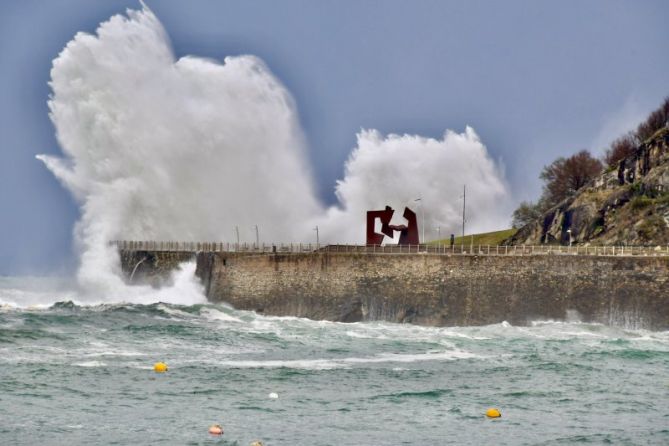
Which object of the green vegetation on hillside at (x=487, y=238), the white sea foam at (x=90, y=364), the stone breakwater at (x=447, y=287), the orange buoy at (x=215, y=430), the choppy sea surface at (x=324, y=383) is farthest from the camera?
the green vegetation on hillside at (x=487, y=238)

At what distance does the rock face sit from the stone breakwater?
12.0 metres

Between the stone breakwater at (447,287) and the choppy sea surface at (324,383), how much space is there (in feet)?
5.28

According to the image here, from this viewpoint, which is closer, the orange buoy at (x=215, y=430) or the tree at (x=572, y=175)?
the orange buoy at (x=215, y=430)

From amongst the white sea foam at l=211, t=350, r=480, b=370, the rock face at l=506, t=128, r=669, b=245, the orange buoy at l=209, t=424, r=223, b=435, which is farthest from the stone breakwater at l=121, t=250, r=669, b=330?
the orange buoy at l=209, t=424, r=223, b=435

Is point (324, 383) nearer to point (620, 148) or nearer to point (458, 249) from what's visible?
point (458, 249)

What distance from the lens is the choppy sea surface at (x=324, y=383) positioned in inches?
1383

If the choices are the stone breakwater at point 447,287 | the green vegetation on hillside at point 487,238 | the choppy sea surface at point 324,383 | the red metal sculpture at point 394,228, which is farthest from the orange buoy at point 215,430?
the green vegetation on hillside at point 487,238

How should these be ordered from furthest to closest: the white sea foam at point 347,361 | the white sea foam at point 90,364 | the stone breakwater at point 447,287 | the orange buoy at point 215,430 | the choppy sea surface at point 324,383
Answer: the stone breakwater at point 447,287
the white sea foam at point 347,361
the white sea foam at point 90,364
the choppy sea surface at point 324,383
the orange buoy at point 215,430

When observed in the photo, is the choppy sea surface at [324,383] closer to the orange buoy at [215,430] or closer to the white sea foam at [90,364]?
the white sea foam at [90,364]

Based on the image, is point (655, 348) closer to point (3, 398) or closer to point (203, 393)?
point (203, 393)

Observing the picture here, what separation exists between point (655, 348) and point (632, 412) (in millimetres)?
19449

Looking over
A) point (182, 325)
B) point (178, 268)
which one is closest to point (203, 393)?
point (182, 325)

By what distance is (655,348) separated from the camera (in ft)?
190

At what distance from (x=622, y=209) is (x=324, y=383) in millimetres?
48707
